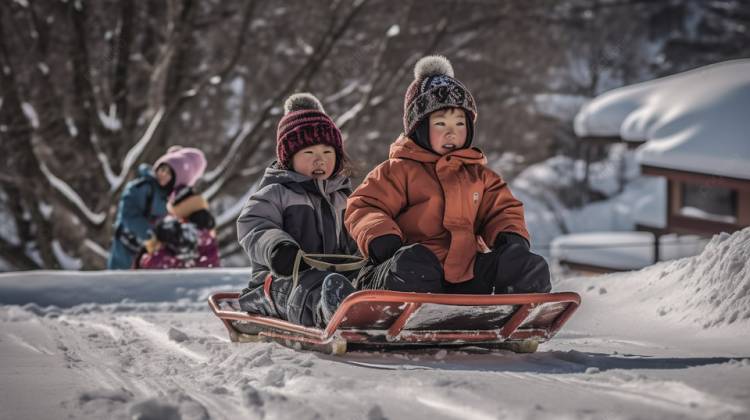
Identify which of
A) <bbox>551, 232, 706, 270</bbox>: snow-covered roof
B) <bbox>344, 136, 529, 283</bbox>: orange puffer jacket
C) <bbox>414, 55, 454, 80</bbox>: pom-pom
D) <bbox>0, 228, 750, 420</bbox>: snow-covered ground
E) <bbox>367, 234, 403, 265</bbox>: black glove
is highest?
<bbox>414, 55, 454, 80</bbox>: pom-pom

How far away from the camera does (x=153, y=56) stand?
15328 millimetres

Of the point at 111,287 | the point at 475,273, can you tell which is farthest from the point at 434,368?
the point at 111,287

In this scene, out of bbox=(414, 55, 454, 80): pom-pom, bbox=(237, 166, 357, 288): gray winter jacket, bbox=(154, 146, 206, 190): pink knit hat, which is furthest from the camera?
bbox=(154, 146, 206, 190): pink knit hat

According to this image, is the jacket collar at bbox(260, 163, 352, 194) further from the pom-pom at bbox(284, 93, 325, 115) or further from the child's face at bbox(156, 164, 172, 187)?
the child's face at bbox(156, 164, 172, 187)

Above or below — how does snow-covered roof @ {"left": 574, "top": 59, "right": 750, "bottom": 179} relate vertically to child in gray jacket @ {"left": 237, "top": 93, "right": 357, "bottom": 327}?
above

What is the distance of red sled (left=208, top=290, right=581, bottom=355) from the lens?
3.12 metres

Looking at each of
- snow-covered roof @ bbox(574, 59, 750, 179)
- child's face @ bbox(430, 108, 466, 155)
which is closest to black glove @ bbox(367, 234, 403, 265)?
child's face @ bbox(430, 108, 466, 155)

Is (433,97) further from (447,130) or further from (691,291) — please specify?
(691,291)

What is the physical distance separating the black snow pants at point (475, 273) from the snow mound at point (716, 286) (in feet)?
3.52

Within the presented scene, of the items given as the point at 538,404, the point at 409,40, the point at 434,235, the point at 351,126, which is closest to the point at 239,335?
the point at 434,235

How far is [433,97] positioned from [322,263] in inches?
36.2

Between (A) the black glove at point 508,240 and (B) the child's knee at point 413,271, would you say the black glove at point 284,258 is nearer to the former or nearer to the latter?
(B) the child's knee at point 413,271

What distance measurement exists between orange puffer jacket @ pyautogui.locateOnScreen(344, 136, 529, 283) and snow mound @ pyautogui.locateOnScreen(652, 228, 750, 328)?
42.2 inches

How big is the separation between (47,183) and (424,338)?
1011 centimetres
